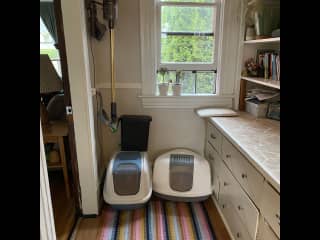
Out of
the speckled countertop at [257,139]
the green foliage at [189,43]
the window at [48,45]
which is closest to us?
the speckled countertop at [257,139]

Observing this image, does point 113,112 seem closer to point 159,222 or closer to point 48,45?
point 159,222

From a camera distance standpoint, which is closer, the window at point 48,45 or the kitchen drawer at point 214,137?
the kitchen drawer at point 214,137

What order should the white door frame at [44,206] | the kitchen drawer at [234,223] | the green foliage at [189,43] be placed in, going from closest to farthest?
1. the white door frame at [44,206]
2. the kitchen drawer at [234,223]
3. the green foliage at [189,43]

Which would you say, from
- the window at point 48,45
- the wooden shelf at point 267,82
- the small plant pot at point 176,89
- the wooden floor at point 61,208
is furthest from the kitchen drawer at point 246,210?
the window at point 48,45

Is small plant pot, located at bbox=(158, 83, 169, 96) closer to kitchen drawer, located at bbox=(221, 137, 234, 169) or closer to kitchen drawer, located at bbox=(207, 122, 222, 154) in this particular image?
kitchen drawer, located at bbox=(207, 122, 222, 154)

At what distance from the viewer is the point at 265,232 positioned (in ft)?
3.92

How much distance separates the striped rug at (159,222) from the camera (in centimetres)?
178

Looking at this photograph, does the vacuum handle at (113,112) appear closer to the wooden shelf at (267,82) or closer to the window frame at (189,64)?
the window frame at (189,64)

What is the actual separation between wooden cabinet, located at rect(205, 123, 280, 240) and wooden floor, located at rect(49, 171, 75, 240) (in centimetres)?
123

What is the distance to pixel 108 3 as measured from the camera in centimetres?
182

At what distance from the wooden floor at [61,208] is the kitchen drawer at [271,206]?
4.68ft

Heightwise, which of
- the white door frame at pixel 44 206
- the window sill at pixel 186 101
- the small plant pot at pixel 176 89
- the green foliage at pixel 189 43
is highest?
the green foliage at pixel 189 43

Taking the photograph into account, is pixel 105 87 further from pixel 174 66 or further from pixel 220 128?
pixel 220 128
